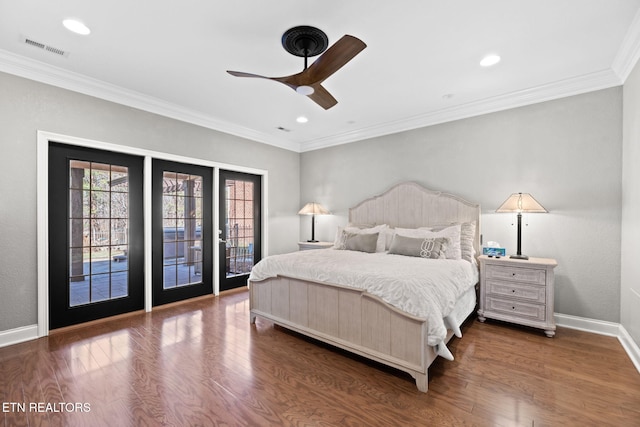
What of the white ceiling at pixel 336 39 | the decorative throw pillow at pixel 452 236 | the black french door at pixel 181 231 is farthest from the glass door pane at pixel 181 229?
the decorative throw pillow at pixel 452 236

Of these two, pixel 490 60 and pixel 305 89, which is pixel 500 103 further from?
pixel 305 89

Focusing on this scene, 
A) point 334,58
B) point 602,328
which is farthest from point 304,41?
point 602,328

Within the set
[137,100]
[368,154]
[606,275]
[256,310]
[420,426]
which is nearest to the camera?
[420,426]

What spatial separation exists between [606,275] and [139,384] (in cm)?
450

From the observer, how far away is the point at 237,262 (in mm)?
5000

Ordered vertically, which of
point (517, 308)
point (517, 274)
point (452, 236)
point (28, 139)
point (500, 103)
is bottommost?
point (517, 308)

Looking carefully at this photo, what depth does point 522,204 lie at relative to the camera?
10.5 ft

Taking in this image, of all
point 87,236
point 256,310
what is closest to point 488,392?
point 256,310

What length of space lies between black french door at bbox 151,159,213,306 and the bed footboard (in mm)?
1500

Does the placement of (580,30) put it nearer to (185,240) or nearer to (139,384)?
(139,384)

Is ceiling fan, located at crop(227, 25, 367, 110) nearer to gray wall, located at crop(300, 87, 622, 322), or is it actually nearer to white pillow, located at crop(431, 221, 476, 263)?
gray wall, located at crop(300, 87, 622, 322)

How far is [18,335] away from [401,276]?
12.2 ft

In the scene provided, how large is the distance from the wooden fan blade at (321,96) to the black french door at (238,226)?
255 cm

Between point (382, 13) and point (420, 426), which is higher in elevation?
point (382, 13)
